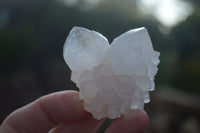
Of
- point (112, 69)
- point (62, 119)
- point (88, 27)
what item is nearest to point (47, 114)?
point (62, 119)

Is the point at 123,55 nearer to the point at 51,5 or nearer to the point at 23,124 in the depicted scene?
the point at 23,124

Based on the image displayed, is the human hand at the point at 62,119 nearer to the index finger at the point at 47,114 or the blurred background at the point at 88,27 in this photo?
the index finger at the point at 47,114

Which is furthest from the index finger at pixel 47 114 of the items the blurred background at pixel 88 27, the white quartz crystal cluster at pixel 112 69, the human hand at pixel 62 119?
the blurred background at pixel 88 27

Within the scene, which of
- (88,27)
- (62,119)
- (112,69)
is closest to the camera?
(112,69)

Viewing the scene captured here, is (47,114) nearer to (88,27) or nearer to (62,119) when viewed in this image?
(62,119)

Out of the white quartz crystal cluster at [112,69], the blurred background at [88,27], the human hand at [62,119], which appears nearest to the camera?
the white quartz crystal cluster at [112,69]
